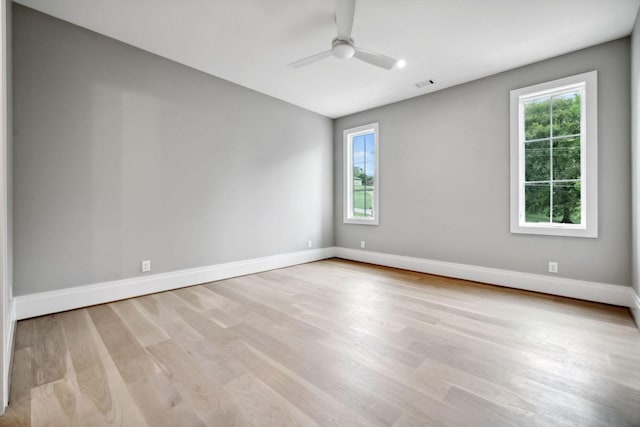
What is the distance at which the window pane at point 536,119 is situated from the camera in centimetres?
336

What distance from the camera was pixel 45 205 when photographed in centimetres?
260

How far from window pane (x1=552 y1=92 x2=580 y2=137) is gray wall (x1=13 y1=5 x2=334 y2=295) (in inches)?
144

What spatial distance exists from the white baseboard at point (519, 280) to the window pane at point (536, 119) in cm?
169

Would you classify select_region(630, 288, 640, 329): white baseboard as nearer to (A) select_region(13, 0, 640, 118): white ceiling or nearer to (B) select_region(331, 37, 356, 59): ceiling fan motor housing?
(A) select_region(13, 0, 640, 118): white ceiling

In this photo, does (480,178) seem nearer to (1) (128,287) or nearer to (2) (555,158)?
(2) (555,158)

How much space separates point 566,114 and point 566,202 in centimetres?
101

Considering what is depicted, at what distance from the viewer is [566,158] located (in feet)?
10.6

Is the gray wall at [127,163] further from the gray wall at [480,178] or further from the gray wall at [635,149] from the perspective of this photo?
the gray wall at [635,149]

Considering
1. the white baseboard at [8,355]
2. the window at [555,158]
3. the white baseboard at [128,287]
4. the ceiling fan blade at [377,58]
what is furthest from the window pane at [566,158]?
the white baseboard at [8,355]

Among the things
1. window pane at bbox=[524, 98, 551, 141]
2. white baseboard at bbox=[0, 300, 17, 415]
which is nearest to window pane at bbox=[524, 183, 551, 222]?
window pane at bbox=[524, 98, 551, 141]

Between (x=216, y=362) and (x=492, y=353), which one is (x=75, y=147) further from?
(x=492, y=353)

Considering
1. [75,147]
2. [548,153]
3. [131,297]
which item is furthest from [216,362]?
[548,153]

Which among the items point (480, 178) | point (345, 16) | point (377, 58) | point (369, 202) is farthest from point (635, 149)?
point (369, 202)

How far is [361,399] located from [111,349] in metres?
1.78
